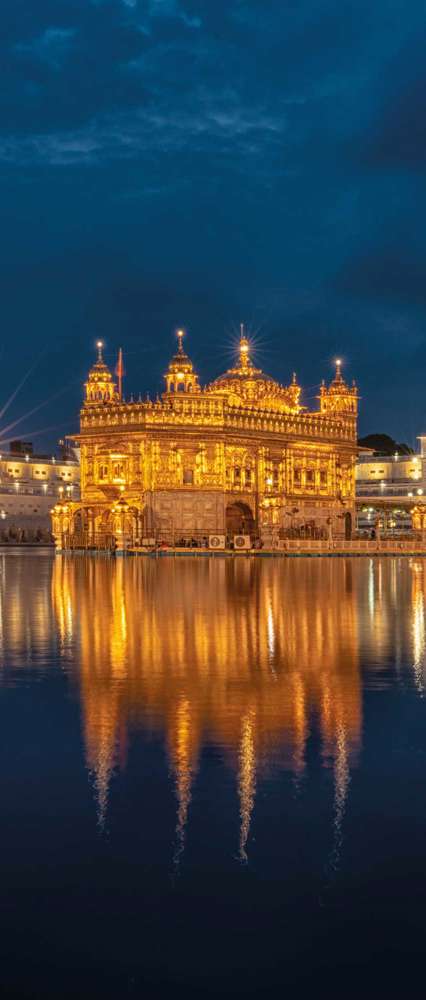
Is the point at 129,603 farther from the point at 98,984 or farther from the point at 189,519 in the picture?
the point at 189,519

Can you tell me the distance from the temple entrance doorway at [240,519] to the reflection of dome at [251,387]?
723 centimetres

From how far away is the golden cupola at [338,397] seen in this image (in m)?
93.0

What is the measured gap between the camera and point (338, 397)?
92.9m

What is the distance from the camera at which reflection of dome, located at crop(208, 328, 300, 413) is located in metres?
84.8

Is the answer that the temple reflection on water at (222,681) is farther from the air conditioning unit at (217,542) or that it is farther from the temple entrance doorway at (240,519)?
the temple entrance doorway at (240,519)

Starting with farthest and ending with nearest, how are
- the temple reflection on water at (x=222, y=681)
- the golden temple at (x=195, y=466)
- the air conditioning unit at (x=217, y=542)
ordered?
the golden temple at (x=195, y=466) → the air conditioning unit at (x=217, y=542) → the temple reflection on water at (x=222, y=681)

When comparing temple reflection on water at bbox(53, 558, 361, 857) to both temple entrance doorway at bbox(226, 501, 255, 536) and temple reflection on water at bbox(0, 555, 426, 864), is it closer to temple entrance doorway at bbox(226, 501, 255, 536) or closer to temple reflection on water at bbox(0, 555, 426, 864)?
temple reflection on water at bbox(0, 555, 426, 864)

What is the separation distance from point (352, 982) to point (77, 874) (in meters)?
1.56

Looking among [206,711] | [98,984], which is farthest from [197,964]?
[206,711]

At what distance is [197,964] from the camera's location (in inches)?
181

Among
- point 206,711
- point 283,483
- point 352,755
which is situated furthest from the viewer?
point 283,483

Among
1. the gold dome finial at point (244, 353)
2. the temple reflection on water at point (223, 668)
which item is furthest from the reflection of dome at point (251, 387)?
the temple reflection on water at point (223, 668)

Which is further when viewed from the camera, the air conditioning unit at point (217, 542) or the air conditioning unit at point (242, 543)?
the air conditioning unit at point (217, 542)

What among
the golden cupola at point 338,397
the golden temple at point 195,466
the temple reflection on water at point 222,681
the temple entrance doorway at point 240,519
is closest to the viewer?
the temple reflection on water at point 222,681
